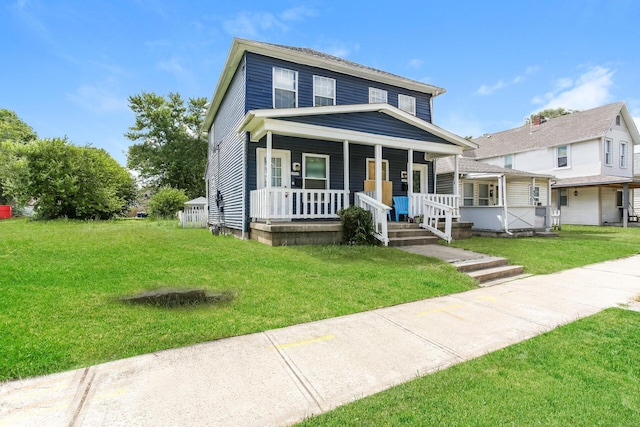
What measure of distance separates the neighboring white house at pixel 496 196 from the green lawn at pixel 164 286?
24.3ft

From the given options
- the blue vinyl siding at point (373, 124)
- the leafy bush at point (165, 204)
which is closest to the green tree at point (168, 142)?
the leafy bush at point (165, 204)

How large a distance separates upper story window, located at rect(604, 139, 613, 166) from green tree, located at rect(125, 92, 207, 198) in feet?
110

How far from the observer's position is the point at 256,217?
9.27 meters

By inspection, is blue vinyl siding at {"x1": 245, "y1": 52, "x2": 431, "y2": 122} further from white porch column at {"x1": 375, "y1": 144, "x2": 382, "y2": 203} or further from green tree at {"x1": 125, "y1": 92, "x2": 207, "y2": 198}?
green tree at {"x1": 125, "y1": 92, "x2": 207, "y2": 198}

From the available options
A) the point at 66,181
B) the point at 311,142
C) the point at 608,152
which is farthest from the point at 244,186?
the point at 608,152

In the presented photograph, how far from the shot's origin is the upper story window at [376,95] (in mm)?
12404

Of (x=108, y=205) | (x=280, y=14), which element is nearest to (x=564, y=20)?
(x=280, y=14)

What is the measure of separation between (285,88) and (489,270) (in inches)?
333

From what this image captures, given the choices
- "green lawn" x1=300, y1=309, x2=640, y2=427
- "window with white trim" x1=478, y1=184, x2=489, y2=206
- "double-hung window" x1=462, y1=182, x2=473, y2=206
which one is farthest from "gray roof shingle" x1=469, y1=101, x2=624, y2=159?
"green lawn" x1=300, y1=309, x2=640, y2=427

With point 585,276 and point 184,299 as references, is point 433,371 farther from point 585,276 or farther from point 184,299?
point 585,276

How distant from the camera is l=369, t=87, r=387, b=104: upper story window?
12.4 meters

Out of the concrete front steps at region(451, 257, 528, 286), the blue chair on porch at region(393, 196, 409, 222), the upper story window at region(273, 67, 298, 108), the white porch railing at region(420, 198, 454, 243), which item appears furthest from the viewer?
the blue chair on porch at region(393, 196, 409, 222)

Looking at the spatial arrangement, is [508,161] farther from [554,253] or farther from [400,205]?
[554,253]

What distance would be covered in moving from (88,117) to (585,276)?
34189mm
